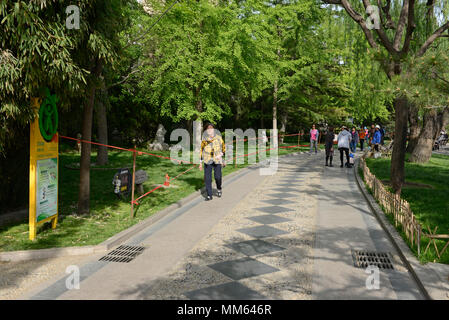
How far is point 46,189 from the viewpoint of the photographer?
22.6 ft

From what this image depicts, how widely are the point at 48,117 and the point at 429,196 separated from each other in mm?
9621

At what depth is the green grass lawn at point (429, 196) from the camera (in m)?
7.36

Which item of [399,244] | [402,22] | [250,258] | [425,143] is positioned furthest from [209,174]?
[425,143]

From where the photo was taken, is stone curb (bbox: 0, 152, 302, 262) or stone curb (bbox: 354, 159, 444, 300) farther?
stone curb (bbox: 0, 152, 302, 262)

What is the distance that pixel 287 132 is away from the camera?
41.3m

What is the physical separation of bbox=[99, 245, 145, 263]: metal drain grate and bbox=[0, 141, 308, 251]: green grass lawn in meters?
0.46

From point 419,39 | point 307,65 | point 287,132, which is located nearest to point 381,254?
point 419,39

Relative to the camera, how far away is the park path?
450 centimetres

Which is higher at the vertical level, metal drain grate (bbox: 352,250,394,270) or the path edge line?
the path edge line

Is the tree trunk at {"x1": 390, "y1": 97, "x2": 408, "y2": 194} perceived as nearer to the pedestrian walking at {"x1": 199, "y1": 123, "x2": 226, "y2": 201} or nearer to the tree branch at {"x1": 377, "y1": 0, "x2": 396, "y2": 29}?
the tree branch at {"x1": 377, "y1": 0, "x2": 396, "y2": 29}

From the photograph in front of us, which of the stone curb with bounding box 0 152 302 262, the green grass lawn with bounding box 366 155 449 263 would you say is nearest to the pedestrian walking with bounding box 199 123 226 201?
the stone curb with bounding box 0 152 302 262

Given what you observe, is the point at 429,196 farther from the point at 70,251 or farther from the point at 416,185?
the point at 70,251
